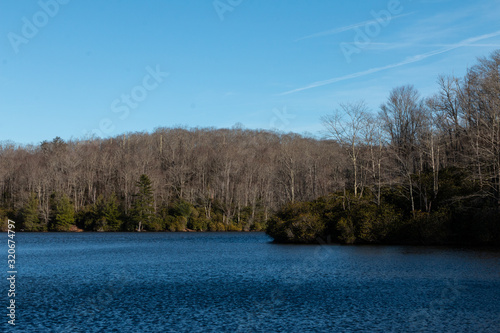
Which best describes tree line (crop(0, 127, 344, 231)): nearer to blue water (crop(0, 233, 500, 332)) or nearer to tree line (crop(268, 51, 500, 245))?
tree line (crop(268, 51, 500, 245))

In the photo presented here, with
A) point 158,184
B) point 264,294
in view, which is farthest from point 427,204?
point 158,184

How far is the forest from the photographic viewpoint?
44.5 metres

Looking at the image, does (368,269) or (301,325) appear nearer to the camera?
(301,325)

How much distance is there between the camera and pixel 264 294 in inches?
809

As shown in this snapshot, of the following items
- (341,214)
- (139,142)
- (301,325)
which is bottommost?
(301,325)

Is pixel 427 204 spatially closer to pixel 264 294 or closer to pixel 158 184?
pixel 264 294

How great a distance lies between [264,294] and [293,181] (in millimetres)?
57559

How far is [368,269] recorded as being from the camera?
2775 cm

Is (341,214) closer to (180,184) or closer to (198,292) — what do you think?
(198,292)

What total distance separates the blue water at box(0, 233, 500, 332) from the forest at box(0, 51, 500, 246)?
34.8 ft

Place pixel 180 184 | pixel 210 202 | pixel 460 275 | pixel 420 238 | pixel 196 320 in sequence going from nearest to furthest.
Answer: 1. pixel 196 320
2. pixel 460 275
3. pixel 420 238
4. pixel 210 202
5. pixel 180 184

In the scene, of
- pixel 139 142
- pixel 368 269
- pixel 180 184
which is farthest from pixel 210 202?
pixel 368 269

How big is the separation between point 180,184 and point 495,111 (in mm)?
69637

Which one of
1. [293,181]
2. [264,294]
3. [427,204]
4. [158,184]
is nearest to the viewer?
[264,294]
